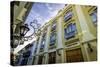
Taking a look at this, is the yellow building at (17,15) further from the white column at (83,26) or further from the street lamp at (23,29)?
the white column at (83,26)

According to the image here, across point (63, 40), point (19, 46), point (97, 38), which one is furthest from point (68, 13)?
point (19, 46)

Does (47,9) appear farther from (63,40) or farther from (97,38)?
(97,38)

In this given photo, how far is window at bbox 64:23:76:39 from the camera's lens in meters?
1.88

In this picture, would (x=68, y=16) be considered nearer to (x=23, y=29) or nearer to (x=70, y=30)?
(x=70, y=30)

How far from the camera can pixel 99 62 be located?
78.1 inches

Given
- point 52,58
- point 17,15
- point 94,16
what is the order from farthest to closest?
1. point 94,16
2. point 52,58
3. point 17,15

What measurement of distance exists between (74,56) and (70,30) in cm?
27

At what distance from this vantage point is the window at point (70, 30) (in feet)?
6.18

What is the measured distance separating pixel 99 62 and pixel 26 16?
918mm

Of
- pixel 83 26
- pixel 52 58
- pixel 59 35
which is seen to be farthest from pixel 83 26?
pixel 52 58

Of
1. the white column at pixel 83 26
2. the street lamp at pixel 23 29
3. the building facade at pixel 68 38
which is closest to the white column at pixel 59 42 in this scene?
the building facade at pixel 68 38

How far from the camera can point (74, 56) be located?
1894 millimetres
